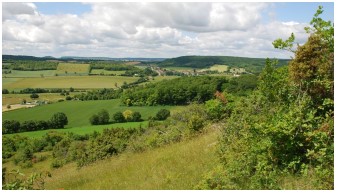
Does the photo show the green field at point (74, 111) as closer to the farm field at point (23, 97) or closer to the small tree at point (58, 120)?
the small tree at point (58, 120)

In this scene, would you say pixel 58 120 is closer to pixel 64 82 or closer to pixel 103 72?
pixel 64 82

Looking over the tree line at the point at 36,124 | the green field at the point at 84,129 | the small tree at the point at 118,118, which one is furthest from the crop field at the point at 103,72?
the green field at the point at 84,129

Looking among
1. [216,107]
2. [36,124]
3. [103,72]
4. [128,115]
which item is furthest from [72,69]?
[216,107]

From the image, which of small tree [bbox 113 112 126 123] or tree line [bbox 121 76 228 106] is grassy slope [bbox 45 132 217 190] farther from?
small tree [bbox 113 112 126 123]

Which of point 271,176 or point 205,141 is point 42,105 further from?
point 271,176

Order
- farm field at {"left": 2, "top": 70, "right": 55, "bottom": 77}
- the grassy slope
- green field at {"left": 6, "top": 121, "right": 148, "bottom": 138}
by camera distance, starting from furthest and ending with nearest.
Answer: farm field at {"left": 2, "top": 70, "right": 55, "bottom": 77} < green field at {"left": 6, "top": 121, "right": 148, "bottom": 138} < the grassy slope

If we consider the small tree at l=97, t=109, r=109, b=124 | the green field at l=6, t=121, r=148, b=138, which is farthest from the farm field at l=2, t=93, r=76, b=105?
the small tree at l=97, t=109, r=109, b=124
